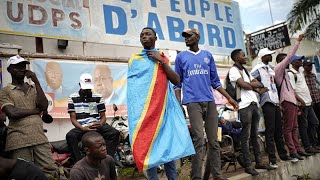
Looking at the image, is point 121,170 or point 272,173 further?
point 121,170

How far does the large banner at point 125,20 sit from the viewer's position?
5.04 m

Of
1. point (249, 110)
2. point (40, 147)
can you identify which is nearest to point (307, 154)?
point (249, 110)

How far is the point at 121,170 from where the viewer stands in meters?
5.29

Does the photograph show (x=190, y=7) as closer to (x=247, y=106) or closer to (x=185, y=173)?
(x=247, y=106)

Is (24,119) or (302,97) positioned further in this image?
(302,97)

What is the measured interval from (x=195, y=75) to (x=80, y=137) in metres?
1.65

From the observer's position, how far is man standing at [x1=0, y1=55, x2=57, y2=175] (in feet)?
11.1

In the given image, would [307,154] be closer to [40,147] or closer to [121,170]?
[121,170]

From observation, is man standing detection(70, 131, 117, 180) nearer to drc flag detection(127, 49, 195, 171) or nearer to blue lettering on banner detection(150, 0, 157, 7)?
drc flag detection(127, 49, 195, 171)

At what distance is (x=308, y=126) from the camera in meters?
6.35

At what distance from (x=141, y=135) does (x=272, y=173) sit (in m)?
2.73

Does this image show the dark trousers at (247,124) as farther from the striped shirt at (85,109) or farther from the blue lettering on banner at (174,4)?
the blue lettering on banner at (174,4)

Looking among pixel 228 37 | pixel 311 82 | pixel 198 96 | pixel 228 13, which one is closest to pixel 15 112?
pixel 198 96

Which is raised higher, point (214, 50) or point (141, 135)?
point (214, 50)
